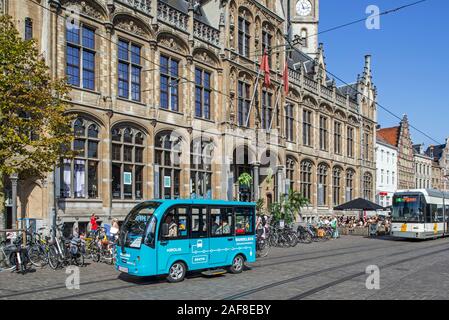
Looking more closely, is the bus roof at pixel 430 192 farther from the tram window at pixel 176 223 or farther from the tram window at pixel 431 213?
the tram window at pixel 176 223

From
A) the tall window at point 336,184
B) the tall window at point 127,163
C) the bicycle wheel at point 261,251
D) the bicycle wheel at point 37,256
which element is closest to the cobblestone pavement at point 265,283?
the bicycle wheel at point 37,256

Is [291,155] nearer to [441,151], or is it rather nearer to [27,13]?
[27,13]

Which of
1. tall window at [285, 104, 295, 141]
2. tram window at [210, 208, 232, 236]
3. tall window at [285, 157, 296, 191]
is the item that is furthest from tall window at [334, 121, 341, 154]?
tram window at [210, 208, 232, 236]

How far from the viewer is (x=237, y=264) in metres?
13.7

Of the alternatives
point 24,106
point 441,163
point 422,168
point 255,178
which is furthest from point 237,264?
point 441,163

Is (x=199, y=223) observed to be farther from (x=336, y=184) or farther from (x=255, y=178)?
(x=336, y=184)

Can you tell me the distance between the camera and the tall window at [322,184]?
40.8 meters

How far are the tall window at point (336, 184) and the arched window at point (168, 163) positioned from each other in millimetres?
21984

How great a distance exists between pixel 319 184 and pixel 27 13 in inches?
1132

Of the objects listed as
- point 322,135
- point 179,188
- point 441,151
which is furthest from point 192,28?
point 441,151

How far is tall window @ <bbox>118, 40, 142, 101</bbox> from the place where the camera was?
22.5 m

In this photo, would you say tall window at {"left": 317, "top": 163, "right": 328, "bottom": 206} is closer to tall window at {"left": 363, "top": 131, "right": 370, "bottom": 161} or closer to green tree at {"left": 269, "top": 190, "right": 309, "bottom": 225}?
tall window at {"left": 363, "top": 131, "right": 370, "bottom": 161}

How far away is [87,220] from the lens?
A: 20172 millimetres

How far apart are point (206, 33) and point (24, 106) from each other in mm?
15129
